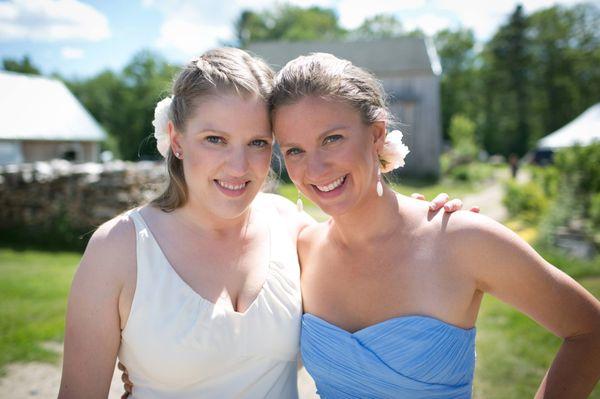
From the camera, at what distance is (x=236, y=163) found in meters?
2.41

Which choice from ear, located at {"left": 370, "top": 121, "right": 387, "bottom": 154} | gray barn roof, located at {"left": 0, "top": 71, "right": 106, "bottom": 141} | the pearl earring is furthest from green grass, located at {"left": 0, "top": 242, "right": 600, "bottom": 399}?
gray barn roof, located at {"left": 0, "top": 71, "right": 106, "bottom": 141}

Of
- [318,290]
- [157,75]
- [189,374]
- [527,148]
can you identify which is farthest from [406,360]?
[527,148]

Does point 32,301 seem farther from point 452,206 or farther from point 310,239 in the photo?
point 452,206

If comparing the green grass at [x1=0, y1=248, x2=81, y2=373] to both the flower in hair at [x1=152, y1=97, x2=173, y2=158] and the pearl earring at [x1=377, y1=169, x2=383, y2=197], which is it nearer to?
the flower in hair at [x1=152, y1=97, x2=173, y2=158]

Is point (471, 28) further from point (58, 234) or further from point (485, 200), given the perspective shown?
point (58, 234)

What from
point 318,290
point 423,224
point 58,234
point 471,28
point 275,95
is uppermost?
point 471,28

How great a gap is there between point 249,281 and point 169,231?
541 mm

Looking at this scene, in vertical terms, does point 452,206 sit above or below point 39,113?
above

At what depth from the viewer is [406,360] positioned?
93.0 inches

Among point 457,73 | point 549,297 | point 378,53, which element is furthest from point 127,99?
point 549,297

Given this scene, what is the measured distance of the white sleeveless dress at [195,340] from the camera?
228cm

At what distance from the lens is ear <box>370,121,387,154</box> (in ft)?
8.26

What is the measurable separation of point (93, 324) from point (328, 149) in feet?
4.75

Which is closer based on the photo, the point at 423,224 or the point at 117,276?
the point at 117,276
